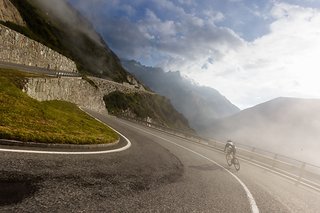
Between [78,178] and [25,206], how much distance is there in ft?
10.1

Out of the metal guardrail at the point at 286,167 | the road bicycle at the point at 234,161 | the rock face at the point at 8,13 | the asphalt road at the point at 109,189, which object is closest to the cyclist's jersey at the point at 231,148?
the road bicycle at the point at 234,161

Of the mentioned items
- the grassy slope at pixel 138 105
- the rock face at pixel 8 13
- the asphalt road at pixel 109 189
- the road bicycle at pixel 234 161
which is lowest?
the asphalt road at pixel 109 189

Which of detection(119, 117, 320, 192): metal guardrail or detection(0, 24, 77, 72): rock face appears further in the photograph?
detection(0, 24, 77, 72): rock face

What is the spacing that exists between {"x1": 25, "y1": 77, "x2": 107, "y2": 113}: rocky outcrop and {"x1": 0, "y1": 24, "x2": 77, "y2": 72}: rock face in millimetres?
9466

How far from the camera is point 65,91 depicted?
168 feet

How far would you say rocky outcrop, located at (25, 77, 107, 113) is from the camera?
109 ft

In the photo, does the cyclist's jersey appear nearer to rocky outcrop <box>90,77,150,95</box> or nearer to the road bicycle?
the road bicycle

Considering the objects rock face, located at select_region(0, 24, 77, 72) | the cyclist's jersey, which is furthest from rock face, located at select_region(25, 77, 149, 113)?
the cyclist's jersey

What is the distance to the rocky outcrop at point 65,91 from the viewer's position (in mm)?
33125

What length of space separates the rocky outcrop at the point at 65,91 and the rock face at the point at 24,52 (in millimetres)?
9466

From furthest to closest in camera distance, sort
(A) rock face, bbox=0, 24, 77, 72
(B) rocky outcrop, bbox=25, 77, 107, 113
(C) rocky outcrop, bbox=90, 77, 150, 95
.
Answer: (C) rocky outcrop, bbox=90, 77, 150, 95 → (A) rock face, bbox=0, 24, 77, 72 → (B) rocky outcrop, bbox=25, 77, 107, 113

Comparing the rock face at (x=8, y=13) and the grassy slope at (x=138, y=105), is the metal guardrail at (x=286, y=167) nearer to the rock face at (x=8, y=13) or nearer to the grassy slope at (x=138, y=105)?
the grassy slope at (x=138, y=105)

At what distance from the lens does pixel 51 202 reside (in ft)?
22.7

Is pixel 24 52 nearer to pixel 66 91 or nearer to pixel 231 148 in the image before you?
pixel 66 91
